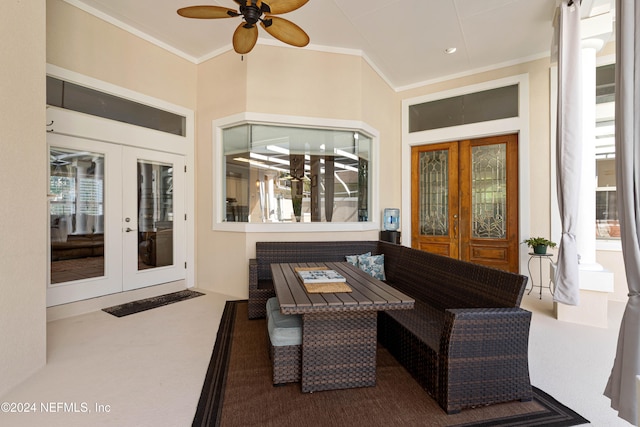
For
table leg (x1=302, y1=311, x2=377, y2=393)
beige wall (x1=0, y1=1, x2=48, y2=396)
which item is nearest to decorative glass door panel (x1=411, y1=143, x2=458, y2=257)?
table leg (x1=302, y1=311, x2=377, y2=393)

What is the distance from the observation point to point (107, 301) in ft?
12.4

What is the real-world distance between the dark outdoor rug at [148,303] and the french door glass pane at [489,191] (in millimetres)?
4635

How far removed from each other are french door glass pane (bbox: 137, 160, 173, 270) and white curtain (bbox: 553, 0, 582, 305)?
15.9 ft

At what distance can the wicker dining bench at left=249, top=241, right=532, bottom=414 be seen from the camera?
1788 mm

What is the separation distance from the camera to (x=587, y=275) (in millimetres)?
3225

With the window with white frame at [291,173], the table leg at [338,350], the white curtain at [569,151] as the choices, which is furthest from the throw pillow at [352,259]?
the white curtain at [569,151]

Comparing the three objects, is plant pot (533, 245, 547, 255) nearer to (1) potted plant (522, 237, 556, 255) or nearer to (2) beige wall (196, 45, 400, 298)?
(1) potted plant (522, 237, 556, 255)

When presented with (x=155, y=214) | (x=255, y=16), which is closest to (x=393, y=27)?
(x=255, y=16)

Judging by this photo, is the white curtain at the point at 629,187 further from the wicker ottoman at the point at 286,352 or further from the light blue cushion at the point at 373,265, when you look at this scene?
the light blue cushion at the point at 373,265

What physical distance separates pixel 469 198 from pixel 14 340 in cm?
574

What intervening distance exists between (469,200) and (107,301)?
18.3 ft

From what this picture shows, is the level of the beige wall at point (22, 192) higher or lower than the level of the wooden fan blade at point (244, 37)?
lower

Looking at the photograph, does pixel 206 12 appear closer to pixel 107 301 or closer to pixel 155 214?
pixel 155 214

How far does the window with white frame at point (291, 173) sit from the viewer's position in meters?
4.32
